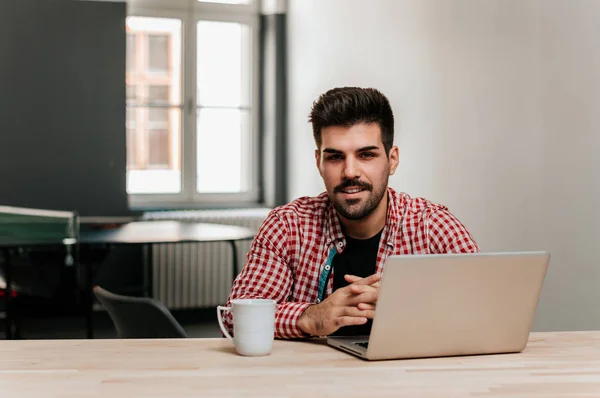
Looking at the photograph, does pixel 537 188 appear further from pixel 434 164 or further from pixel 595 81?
pixel 434 164

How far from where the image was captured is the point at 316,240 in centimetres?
212

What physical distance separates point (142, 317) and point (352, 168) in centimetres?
66

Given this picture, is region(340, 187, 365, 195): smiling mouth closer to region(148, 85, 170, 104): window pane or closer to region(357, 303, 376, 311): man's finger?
region(357, 303, 376, 311): man's finger

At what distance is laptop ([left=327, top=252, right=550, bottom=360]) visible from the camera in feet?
4.62

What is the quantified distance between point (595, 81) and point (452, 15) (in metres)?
1.18

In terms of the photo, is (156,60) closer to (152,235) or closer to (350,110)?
(152,235)

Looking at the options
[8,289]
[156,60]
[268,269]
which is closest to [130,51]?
[156,60]

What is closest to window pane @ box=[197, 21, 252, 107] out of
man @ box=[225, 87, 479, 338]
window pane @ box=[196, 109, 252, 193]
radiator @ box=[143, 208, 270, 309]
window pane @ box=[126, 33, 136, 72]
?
window pane @ box=[196, 109, 252, 193]

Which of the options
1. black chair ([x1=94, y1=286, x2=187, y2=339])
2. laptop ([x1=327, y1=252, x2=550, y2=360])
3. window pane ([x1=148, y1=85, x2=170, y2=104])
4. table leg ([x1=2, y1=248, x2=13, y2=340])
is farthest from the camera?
window pane ([x1=148, y1=85, x2=170, y2=104])

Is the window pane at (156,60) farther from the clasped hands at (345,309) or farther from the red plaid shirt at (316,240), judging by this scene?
the clasped hands at (345,309)

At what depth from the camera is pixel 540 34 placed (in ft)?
10.8

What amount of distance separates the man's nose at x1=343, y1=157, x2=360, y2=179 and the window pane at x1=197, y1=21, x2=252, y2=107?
14.2 ft

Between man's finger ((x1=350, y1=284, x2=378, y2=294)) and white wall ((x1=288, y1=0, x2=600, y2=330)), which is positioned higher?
white wall ((x1=288, y1=0, x2=600, y2=330))

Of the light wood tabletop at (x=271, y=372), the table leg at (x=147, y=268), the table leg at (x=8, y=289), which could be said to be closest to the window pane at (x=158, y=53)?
the table leg at (x=147, y=268)
